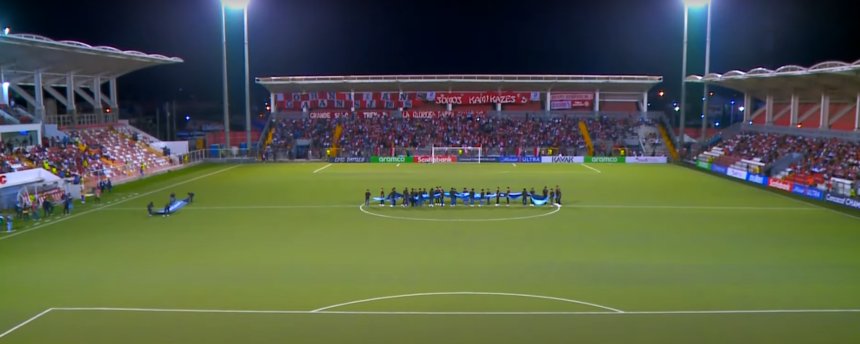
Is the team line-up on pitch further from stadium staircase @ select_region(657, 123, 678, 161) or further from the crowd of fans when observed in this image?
stadium staircase @ select_region(657, 123, 678, 161)

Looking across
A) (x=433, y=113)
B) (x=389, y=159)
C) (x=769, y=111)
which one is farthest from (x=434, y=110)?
(x=769, y=111)

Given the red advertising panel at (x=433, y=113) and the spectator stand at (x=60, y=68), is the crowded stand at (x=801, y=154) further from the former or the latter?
the spectator stand at (x=60, y=68)

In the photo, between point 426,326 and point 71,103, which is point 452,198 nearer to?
point 426,326

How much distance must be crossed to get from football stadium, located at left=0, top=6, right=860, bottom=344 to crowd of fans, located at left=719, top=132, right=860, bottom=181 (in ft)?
0.76

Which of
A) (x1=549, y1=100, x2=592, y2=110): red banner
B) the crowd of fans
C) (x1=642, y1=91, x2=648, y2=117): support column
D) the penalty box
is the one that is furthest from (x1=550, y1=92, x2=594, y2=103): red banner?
the penalty box

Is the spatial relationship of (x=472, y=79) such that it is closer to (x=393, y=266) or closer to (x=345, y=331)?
(x=393, y=266)

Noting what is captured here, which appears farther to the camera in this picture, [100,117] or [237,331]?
[100,117]

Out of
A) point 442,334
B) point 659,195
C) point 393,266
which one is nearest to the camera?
point 442,334

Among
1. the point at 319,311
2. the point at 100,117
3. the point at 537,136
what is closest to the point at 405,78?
the point at 537,136

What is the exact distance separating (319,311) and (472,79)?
4700 centimetres

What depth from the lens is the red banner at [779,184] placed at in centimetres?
3300

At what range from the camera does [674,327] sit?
12.2 meters

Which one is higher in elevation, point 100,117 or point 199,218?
point 100,117

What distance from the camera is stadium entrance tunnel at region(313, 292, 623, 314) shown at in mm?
13320
